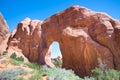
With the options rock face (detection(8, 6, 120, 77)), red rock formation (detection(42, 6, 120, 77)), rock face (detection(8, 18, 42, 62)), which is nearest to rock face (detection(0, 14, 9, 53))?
rock face (detection(8, 18, 42, 62))

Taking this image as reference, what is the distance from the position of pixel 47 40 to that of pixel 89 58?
9.79m

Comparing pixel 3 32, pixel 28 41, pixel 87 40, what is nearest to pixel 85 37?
pixel 87 40

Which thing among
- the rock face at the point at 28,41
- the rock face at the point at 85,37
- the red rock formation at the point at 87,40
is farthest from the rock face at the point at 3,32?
the red rock formation at the point at 87,40

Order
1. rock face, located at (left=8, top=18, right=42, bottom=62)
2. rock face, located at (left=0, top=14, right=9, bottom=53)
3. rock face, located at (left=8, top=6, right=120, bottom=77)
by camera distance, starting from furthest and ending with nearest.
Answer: rock face, located at (left=0, top=14, right=9, bottom=53), rock face, located at (left=8, top=18, right=42, bottom=62), rock face, located at (left=8, top=6, right=120, bottom=77)

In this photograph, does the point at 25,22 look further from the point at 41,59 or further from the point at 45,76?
the point at 45,76

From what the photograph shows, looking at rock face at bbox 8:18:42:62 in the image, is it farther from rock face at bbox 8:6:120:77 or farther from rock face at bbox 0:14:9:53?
rock face at bbox 0:14:9:53

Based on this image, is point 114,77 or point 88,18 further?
point 88,18

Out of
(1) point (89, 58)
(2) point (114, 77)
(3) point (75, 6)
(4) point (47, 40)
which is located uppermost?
(3) point (75, 6)

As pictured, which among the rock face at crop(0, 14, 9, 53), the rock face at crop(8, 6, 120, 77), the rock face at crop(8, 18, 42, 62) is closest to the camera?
the rock face at crop(8, 6, 120, 77)

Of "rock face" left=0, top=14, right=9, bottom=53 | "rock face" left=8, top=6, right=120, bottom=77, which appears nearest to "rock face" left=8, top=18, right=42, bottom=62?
"rock face" left=8, top=6, right=120, bottom=77

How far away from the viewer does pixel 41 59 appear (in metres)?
26.5

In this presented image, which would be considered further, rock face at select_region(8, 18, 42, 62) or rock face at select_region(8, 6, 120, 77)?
rock face at select_region(8, 18, 42, 62)

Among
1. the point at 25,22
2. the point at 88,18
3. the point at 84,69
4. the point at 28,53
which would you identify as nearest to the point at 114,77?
the point at 84,69

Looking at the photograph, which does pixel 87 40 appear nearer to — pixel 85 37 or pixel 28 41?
pixel 85 37
